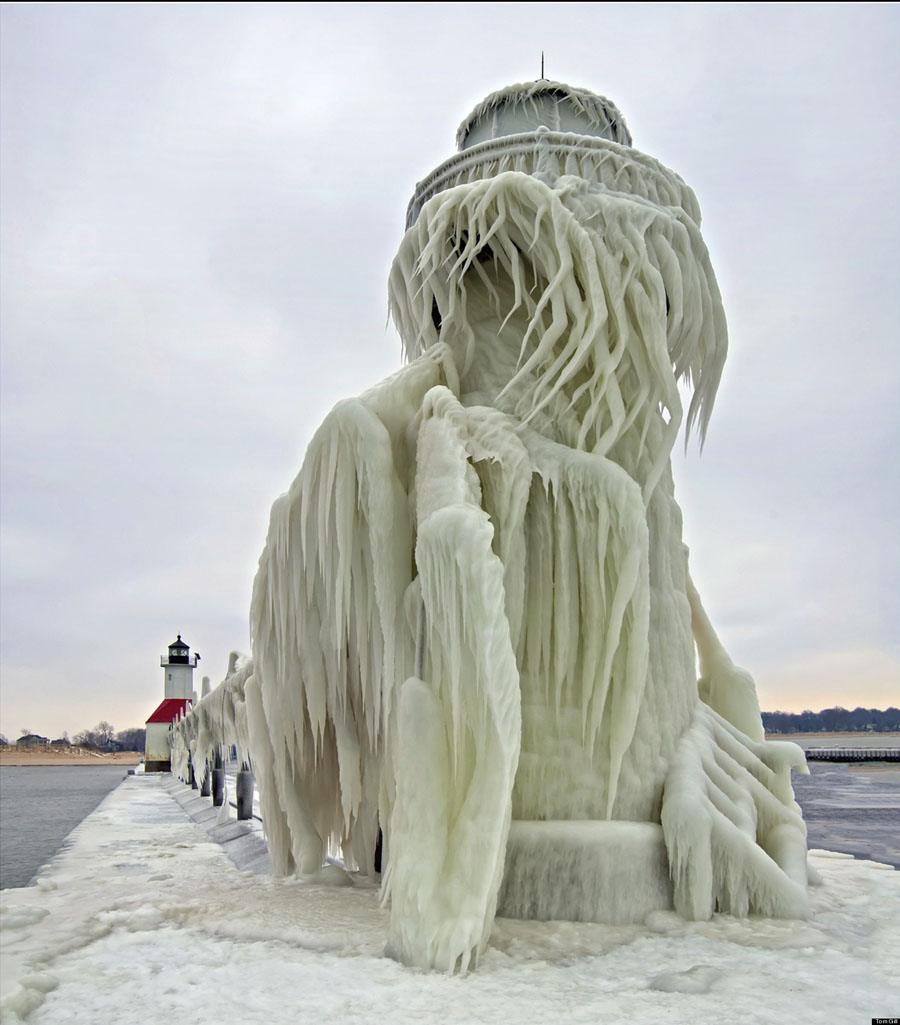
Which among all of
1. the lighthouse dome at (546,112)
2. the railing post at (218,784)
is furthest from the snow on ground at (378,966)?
the railing post at (218,784)

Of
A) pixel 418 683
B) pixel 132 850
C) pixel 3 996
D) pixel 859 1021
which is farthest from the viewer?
pixel 132 850

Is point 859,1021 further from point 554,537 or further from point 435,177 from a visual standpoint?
point 435,177

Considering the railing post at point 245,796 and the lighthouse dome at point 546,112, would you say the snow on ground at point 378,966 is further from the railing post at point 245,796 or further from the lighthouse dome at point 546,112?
the railing post at point 245,796

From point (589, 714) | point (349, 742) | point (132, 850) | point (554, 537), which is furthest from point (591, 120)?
point (132, 850)

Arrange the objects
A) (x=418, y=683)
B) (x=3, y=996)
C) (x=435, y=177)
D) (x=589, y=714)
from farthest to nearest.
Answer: (x=435, y=177)
(x=589, y=714)
(x=418, y=683)
(x=3, y=996)

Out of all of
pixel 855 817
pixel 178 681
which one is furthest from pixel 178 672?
pixel 855 817

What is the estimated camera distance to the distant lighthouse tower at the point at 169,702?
158ft

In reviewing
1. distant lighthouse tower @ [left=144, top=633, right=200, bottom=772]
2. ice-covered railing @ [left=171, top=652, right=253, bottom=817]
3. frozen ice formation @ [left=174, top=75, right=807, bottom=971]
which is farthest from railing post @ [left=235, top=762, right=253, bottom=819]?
distant lighthouse tower @ [left=144, top=633, right=200, bottom=772]

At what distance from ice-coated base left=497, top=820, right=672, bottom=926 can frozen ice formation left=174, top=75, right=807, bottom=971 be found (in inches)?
0.7

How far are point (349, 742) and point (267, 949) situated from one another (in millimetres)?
2208

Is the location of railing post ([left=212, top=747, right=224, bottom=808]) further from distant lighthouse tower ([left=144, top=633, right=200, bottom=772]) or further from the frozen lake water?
distant lighthouse tower ([left=144, top=633, right=200, bottom=772])

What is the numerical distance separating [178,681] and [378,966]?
5369 centimetres

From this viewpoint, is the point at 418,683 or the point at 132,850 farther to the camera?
the point at 132,850

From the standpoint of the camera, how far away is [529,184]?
785 cm
